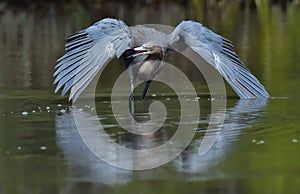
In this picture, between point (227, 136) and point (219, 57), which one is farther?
point (219, 57)

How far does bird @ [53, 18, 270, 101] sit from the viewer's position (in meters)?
8.44

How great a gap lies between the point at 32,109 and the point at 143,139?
69.5 inches

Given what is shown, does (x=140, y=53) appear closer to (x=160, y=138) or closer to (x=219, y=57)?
(x=219, y=57)

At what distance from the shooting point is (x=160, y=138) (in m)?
6.80

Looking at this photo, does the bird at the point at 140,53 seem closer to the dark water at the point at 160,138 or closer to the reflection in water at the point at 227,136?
the dark water at the point at 160,138

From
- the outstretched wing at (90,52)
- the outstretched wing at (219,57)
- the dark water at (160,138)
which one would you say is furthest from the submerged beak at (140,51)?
the dark water at (160,138)

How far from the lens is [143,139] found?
22.3 ft

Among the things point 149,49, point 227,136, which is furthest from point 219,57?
point 227,136

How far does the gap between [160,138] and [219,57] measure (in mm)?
2153

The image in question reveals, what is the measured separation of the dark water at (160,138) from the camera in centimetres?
531

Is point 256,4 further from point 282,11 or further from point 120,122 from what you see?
point 120,122

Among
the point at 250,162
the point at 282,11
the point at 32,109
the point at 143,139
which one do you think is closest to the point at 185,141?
the point at 143,139

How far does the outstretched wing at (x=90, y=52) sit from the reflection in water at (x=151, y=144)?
58 centimetres

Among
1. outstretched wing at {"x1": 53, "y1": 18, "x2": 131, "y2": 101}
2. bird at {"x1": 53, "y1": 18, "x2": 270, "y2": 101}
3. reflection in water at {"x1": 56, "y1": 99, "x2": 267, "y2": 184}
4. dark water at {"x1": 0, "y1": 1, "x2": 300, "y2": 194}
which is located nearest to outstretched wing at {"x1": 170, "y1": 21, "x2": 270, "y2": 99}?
bird at {"x1": 53, "y1": 18, "x2": 270, "y2": 101}
